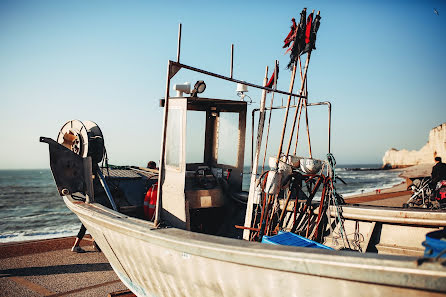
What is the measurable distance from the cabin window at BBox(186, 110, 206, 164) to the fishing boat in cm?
3

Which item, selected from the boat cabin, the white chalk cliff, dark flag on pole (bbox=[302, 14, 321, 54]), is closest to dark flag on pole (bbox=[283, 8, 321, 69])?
dark flag on pole (bbox=[302, 14, 321, 54])

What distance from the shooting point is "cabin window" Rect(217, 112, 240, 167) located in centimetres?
600

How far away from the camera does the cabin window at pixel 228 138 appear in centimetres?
600

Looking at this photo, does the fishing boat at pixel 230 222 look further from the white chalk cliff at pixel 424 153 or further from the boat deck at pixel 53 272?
the white chalk cliff at pixel 424 153

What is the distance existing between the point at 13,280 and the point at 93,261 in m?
1.55

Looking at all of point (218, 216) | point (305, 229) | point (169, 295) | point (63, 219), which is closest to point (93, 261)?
point (218, 216)

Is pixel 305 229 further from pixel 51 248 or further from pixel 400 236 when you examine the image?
pixel 51 248

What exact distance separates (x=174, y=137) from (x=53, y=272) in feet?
13.4

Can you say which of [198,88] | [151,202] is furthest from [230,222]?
[198,88]

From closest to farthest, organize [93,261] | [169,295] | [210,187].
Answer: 1. [169,295]
2. [210,187]
3. [93,261]

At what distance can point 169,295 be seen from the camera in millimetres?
3799

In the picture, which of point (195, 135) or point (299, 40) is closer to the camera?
point (299, 40)

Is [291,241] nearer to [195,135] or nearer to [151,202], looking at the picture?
[151,202]

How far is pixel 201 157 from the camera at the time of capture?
6.21m
